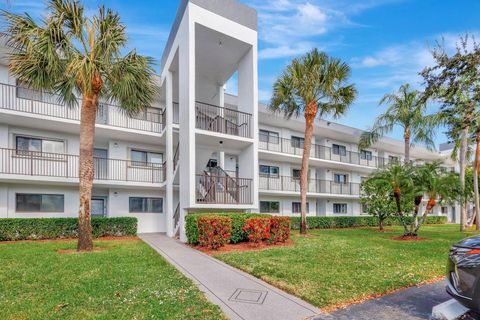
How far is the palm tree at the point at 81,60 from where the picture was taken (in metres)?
10.6

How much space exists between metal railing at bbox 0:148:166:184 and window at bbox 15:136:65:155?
14.5 inches

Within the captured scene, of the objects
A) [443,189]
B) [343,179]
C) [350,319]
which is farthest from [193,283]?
[343,179]

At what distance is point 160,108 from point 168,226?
8019mm

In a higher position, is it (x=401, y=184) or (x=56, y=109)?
(x=56, y=109)

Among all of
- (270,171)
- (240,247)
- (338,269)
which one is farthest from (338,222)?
(338,269)

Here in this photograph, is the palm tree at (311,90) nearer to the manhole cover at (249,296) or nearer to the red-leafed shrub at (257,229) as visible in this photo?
the red-leafed shrub at (257,229)

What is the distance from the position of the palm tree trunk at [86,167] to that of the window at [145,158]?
762cm

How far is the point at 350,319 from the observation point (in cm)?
473

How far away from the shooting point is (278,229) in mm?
12828

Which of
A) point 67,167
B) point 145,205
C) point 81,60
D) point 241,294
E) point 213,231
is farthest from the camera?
point 145,205

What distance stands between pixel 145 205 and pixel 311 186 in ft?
45.6

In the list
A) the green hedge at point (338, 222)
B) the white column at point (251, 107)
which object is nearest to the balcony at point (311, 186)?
the green hedge at point (338, 222)

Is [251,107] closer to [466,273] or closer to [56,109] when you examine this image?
[56,109]

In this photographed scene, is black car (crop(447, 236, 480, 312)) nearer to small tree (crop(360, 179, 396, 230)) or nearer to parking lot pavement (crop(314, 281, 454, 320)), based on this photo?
parking lot pavement (crop(314, 281, 454, 320))
